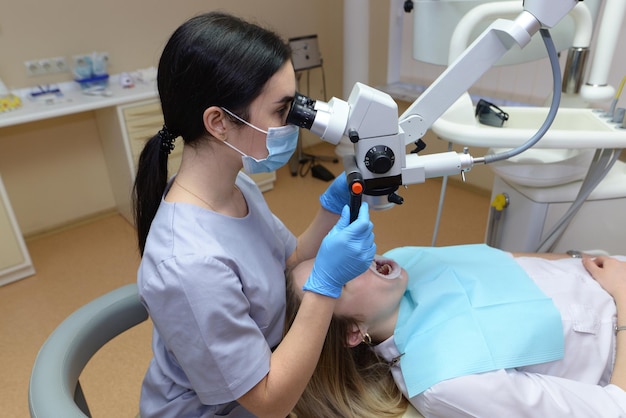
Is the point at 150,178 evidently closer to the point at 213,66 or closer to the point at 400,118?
the point at 213,66

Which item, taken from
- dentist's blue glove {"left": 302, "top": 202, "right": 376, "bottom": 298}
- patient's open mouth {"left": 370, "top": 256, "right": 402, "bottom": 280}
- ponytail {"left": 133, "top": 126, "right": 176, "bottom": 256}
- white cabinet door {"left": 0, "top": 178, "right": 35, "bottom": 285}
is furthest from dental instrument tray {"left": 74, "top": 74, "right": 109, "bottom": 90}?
dentist's blue glove {"left": 302, "top": 202, "right": 376, "bottom": 298}

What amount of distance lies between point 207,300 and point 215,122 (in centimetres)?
32

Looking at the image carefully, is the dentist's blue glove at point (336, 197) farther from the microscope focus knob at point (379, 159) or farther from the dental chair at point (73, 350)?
the dental chair at point (73, 350)

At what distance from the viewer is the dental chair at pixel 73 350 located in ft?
2.66

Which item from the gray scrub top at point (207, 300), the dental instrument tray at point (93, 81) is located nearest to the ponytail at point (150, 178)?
the gray scrub top at point (207, 300)

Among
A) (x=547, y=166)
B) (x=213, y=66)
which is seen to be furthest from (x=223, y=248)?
(x=547, y=166)

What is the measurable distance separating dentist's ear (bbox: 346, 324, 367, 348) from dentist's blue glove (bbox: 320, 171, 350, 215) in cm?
29

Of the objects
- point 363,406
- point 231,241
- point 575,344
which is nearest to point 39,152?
point 231,241

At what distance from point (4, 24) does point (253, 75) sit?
2.28 meters

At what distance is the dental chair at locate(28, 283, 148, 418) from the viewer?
812 mm

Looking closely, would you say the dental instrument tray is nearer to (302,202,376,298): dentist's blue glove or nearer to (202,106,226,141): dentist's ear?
(202,106,226,141): dentist's ear

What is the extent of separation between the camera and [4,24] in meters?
2.44

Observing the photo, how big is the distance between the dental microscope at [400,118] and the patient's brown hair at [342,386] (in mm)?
304

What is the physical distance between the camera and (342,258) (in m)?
0.89
